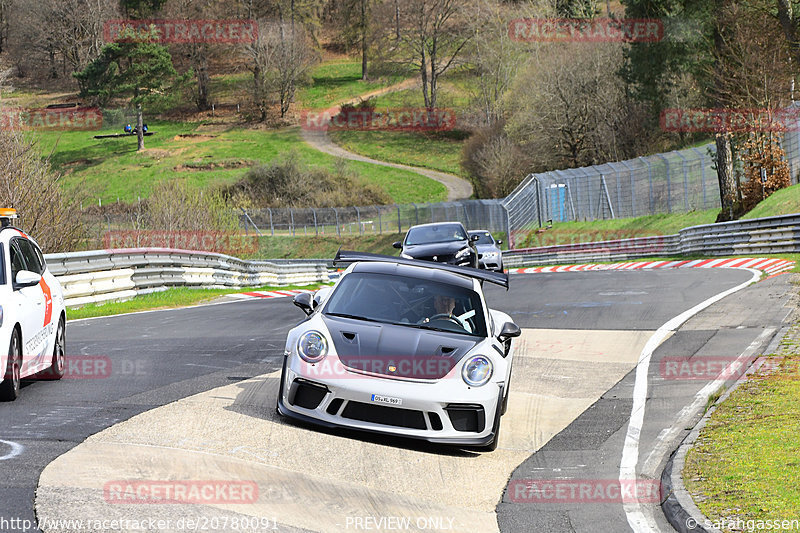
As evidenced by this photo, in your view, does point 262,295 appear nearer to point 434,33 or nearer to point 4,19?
point 434,33

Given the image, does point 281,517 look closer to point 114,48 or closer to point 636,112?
point 636,112

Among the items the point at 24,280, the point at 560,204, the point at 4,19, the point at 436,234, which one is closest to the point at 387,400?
the point at 24,280

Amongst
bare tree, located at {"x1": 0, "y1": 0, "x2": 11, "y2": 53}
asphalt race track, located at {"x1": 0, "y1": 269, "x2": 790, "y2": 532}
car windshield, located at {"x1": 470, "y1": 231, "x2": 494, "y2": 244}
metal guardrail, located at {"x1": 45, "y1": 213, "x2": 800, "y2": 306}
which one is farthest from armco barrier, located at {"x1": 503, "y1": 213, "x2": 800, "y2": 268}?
bare tree, located at {"x1": 0, "y1": 0, "x2": 11, "y2": 53}

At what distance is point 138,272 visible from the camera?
76.2ft

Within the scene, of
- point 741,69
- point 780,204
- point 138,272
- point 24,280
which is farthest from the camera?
point 741,69

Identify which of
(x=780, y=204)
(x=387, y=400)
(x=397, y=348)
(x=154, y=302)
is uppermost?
(x=397, y=348)

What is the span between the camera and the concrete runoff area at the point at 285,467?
571 cm

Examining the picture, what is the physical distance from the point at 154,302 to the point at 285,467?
16.2 metres

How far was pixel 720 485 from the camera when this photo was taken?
257 inches

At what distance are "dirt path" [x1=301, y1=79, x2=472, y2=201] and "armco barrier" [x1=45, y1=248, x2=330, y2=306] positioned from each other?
55543mm

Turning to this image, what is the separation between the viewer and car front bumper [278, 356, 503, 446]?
7617 millimetres

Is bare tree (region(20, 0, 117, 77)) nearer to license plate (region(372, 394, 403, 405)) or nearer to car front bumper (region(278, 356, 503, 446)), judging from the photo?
car front bumper (region(278, 356, 503, 446))

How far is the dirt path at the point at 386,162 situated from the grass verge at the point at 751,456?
250 ft

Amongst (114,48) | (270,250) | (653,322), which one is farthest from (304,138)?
(653,322)
